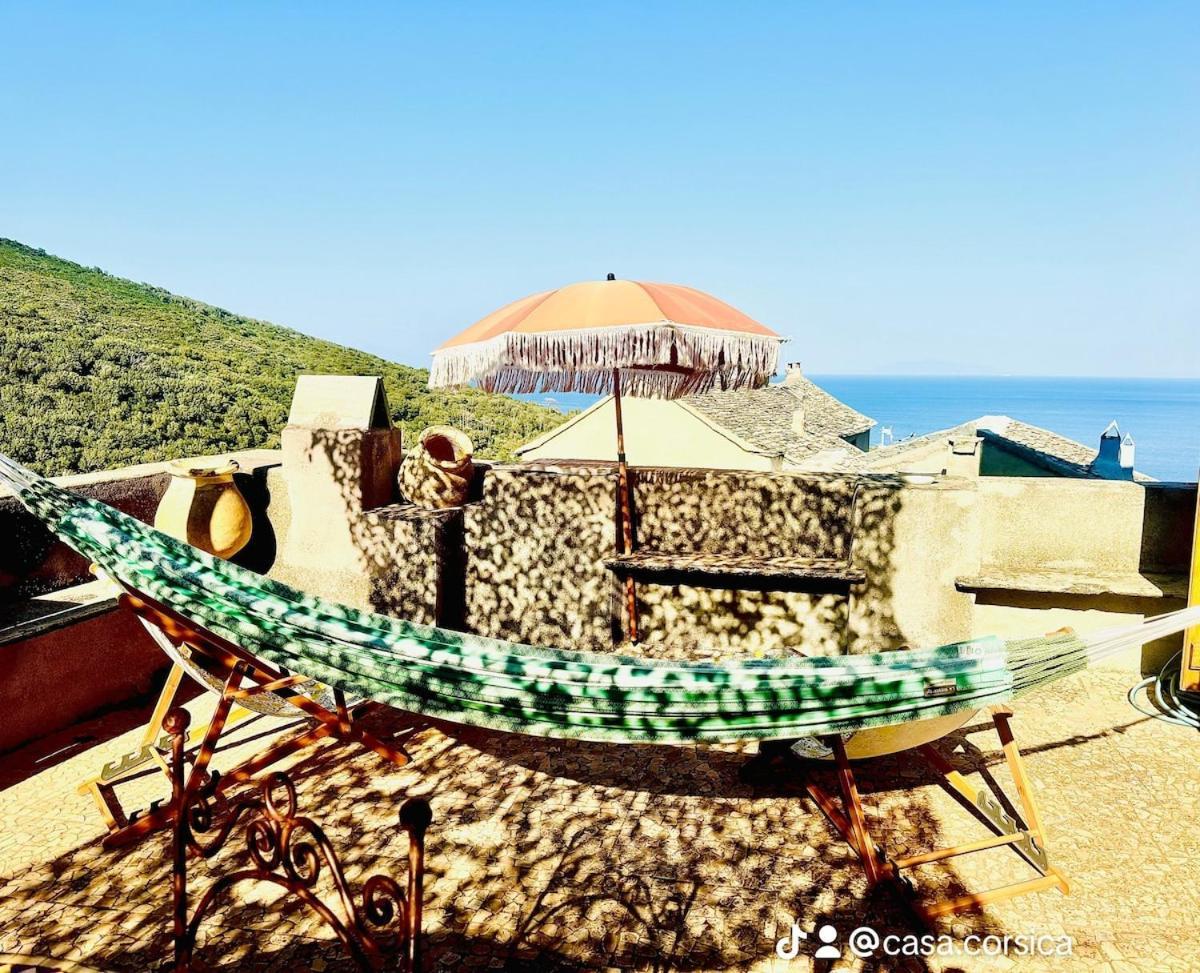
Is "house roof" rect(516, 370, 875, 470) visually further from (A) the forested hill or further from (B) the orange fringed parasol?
(B) the orange fringed parasol

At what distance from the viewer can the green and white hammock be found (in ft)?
7.51

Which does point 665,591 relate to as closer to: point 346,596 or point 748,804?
point 748,804

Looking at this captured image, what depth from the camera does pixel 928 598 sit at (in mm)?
4727

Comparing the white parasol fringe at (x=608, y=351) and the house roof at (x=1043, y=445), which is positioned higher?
the white parasol fringe at (x=608, y=351)

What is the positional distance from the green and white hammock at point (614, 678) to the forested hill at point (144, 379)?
12055 mm

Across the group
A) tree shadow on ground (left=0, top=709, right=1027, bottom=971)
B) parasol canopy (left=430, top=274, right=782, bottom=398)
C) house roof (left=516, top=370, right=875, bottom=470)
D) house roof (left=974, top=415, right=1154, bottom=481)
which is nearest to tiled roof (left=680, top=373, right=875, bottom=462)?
house roof (left=516, top=370, right=875, bottom=470)

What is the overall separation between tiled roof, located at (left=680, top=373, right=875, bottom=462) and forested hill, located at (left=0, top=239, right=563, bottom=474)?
7.56 metres

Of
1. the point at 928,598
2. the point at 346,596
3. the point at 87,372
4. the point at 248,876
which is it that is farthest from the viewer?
the point at 87,372

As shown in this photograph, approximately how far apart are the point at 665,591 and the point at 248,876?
3288 millimetres

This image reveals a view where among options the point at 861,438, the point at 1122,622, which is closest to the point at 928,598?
the point at 1122,622

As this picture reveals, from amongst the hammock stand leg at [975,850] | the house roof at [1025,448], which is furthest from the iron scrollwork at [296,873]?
the house roof at [1025,448]

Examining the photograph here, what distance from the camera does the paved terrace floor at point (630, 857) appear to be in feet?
8.55

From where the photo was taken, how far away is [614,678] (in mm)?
2303

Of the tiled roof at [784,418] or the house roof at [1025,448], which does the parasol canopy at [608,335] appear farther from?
the house roof at [1025,448]
